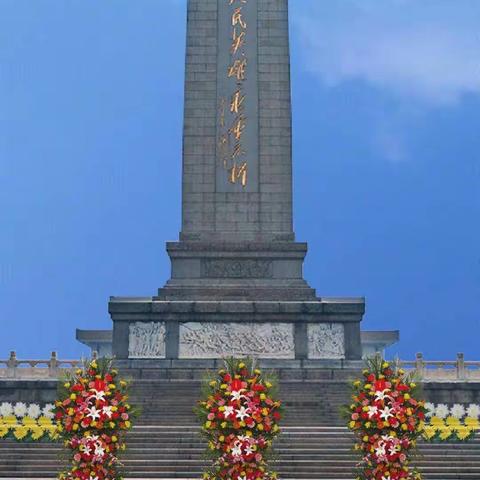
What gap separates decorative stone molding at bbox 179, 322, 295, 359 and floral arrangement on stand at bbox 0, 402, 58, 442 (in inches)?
232

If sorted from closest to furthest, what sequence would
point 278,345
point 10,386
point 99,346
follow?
1. point 10,386
2. point 278,345
3. point 99,346

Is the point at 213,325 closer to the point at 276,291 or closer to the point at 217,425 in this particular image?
the point at 276,291

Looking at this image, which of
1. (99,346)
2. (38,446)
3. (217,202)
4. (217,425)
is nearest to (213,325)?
(217,202)

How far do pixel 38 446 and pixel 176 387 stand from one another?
18.0 ft

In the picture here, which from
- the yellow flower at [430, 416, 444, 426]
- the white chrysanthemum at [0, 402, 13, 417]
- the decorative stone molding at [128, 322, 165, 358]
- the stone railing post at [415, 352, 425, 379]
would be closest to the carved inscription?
the decorative stone molding at [128, 322, 165, 358]

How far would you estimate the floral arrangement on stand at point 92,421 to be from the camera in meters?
10.6

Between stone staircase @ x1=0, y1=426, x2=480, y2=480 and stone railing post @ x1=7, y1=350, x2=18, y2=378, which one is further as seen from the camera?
stone railing post @ x1=7, y1=350, x2=18, y2=378

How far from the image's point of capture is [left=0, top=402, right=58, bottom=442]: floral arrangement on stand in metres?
17.4

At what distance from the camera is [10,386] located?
21.8 m

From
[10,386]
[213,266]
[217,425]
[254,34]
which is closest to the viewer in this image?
[217,425]

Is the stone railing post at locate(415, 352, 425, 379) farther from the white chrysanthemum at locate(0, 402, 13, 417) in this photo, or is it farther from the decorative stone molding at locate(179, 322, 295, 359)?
the white chrysanthemum at locate(0, 402, 13, 417)

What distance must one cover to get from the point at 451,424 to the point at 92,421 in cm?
1019

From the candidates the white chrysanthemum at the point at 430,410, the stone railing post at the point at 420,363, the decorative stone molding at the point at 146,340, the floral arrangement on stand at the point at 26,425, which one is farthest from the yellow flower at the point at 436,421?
the decorative stone molding at the point at 146,340

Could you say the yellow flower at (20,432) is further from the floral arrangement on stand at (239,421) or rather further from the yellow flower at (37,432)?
the floral arrangement on stand at (239,421)
